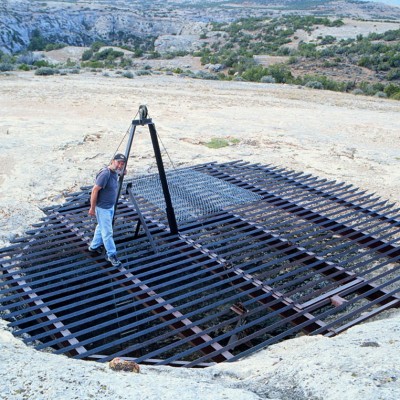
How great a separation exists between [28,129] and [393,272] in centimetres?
852

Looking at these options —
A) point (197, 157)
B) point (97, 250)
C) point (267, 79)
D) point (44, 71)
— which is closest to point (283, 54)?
point (267, 79)

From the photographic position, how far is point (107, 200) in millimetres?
5594

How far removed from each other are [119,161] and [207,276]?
5.61ft

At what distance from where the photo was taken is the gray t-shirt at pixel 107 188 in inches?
216

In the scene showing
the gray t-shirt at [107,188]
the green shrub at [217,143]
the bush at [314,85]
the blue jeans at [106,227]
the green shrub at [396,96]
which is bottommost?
the green shrub at [396,96]

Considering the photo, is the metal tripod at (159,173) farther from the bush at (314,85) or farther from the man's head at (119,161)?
the bush at (314,85)

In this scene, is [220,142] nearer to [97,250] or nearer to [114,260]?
[97,250]

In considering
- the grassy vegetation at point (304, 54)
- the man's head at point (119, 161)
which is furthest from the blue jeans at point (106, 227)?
the grassy vegetation at point (304, 54)

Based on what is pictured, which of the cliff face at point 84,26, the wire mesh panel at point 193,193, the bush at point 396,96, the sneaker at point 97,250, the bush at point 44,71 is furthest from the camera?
the cliff face at point 84,26

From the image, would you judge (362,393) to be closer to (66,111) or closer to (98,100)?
(66,111)

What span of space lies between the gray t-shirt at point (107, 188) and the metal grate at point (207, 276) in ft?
2.21

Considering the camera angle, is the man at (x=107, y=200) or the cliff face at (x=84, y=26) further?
the cliff face at (x=84, y=26)

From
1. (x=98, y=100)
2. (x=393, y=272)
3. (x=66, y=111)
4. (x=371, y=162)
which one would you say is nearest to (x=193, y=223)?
(x=393, y=272)

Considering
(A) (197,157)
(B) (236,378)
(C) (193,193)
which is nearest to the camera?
(B) (236,378)
